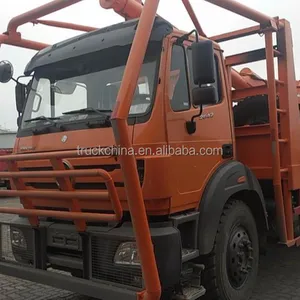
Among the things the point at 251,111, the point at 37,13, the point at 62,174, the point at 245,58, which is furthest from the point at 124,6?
the point at 251,111

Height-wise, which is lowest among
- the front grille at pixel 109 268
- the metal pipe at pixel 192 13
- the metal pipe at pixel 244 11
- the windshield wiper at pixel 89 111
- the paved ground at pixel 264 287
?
the paved ground at pixel 264 287

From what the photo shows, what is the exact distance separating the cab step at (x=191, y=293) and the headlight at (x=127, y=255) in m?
0.50

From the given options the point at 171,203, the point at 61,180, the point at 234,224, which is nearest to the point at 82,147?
the point at 61,180

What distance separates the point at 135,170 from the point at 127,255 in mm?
800

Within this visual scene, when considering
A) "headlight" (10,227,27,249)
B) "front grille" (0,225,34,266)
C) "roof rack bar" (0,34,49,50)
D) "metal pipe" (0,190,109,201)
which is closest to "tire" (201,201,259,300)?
"metal pipe" (0,190,109,201)

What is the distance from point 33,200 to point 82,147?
2.92ft

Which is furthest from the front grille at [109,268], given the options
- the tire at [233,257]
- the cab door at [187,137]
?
the tire at [233,257]

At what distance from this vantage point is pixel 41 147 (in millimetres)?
3879

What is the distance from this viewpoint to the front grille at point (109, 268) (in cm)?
318

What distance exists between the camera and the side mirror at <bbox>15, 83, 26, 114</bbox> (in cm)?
459

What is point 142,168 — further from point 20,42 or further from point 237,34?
point 20,42

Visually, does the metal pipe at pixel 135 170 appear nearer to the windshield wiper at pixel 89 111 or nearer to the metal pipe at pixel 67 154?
the metal pipe at pixel 67 154

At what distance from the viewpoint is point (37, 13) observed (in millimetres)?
4809

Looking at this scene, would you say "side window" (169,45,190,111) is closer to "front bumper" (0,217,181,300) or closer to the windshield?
the windshield
